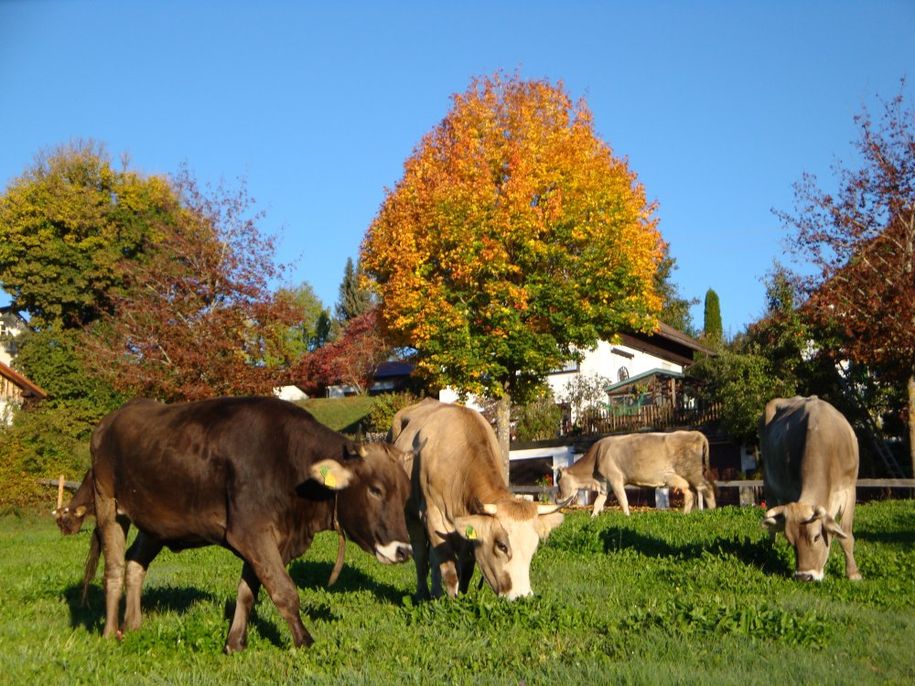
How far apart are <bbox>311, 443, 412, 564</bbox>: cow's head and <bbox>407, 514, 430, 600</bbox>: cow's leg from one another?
2.75 meters

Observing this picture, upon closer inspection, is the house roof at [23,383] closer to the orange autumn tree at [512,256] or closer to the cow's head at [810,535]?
the orange autumn tree at [512,256]

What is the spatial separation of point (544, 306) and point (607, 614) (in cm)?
2352

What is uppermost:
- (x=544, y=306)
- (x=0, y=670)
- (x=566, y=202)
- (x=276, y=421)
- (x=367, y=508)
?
(x=566, y=202)

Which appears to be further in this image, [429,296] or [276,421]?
[429,296]

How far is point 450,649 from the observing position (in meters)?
6.68

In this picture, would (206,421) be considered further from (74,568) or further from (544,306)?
(544,306)

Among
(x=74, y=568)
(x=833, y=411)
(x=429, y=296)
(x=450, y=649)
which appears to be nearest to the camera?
(x=450, y=649)

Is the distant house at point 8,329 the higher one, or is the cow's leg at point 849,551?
the distant house at point 8,329

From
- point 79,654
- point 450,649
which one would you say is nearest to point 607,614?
point 450,649

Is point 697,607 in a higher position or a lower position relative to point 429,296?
lower

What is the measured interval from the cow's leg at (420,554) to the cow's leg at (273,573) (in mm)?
3228

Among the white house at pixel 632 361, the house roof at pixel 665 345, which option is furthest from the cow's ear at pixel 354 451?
the house roof at pixel 665 345

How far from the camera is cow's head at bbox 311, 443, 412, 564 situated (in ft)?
24.5

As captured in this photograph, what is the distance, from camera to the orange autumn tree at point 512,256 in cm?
3047
